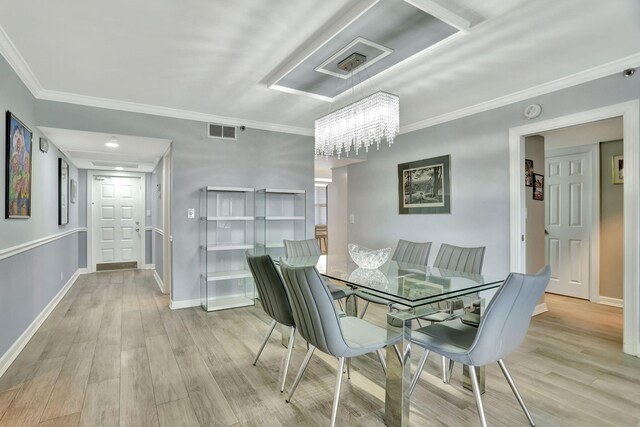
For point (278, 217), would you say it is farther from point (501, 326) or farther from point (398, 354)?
point (501, 326)

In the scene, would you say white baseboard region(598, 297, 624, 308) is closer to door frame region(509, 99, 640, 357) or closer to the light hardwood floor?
the light hardwood floor

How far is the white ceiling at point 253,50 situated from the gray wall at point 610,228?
1963 millimetres

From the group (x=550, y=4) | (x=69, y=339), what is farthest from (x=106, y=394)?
(x=550, y=4)

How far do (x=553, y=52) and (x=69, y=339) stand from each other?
15.7ft

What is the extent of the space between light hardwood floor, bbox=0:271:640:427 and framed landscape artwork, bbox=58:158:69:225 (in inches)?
65.9

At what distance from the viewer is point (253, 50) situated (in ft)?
8.21

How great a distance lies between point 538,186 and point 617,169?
112 centimetres

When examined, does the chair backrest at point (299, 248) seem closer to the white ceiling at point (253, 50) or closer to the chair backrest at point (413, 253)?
the chair backrest at point (413, 253)

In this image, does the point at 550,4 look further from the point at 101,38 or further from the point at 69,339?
the point at 69,339

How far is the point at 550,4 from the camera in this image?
196 cm

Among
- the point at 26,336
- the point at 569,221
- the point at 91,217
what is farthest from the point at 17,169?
the point at 569,221

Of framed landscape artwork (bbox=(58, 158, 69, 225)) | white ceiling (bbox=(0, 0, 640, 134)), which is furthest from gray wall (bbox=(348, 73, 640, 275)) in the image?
framed landscape artwork (bbox=(58, 158, 69, 225))

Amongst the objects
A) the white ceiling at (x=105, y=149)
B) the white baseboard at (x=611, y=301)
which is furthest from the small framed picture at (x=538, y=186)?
the white ceiling at (x=105, y=149)

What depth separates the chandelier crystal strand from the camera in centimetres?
252
